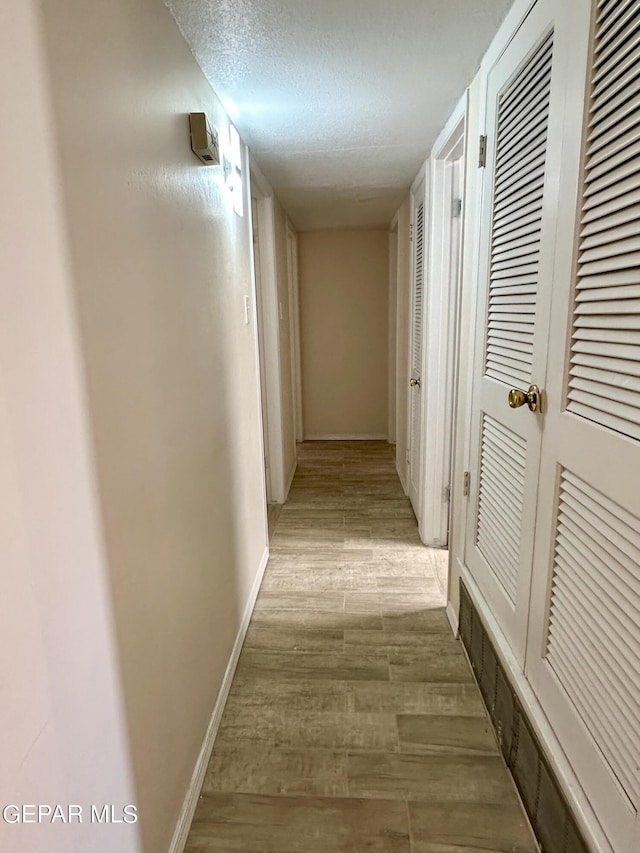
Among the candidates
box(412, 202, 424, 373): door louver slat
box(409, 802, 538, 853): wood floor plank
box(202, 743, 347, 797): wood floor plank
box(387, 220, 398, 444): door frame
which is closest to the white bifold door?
box(409, 802, 538, 853): wood floor plank

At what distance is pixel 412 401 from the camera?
133 inches

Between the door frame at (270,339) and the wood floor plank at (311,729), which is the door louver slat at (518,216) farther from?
the door frame at (270,339)

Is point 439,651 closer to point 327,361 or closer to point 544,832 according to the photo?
point 544,832

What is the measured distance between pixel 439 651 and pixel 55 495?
5.50ft

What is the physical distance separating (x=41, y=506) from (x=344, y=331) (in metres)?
4.50

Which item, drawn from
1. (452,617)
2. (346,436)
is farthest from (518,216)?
(346,436)

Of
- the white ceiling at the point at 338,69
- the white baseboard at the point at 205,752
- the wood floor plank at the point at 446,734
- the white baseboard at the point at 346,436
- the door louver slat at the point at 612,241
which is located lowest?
the wood floor plank at the point at 446,734

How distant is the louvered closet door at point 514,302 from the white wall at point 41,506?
103 centimetres

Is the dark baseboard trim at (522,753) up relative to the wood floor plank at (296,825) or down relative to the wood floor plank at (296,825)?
up

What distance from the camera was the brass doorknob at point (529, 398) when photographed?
120 cm

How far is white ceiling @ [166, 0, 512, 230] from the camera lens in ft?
4.20

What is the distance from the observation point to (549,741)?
44.8 inches

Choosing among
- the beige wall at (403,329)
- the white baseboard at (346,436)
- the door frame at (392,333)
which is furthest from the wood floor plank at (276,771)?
the white baseboard at (346,436)

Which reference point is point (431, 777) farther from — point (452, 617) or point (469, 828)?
point (452, 617)
